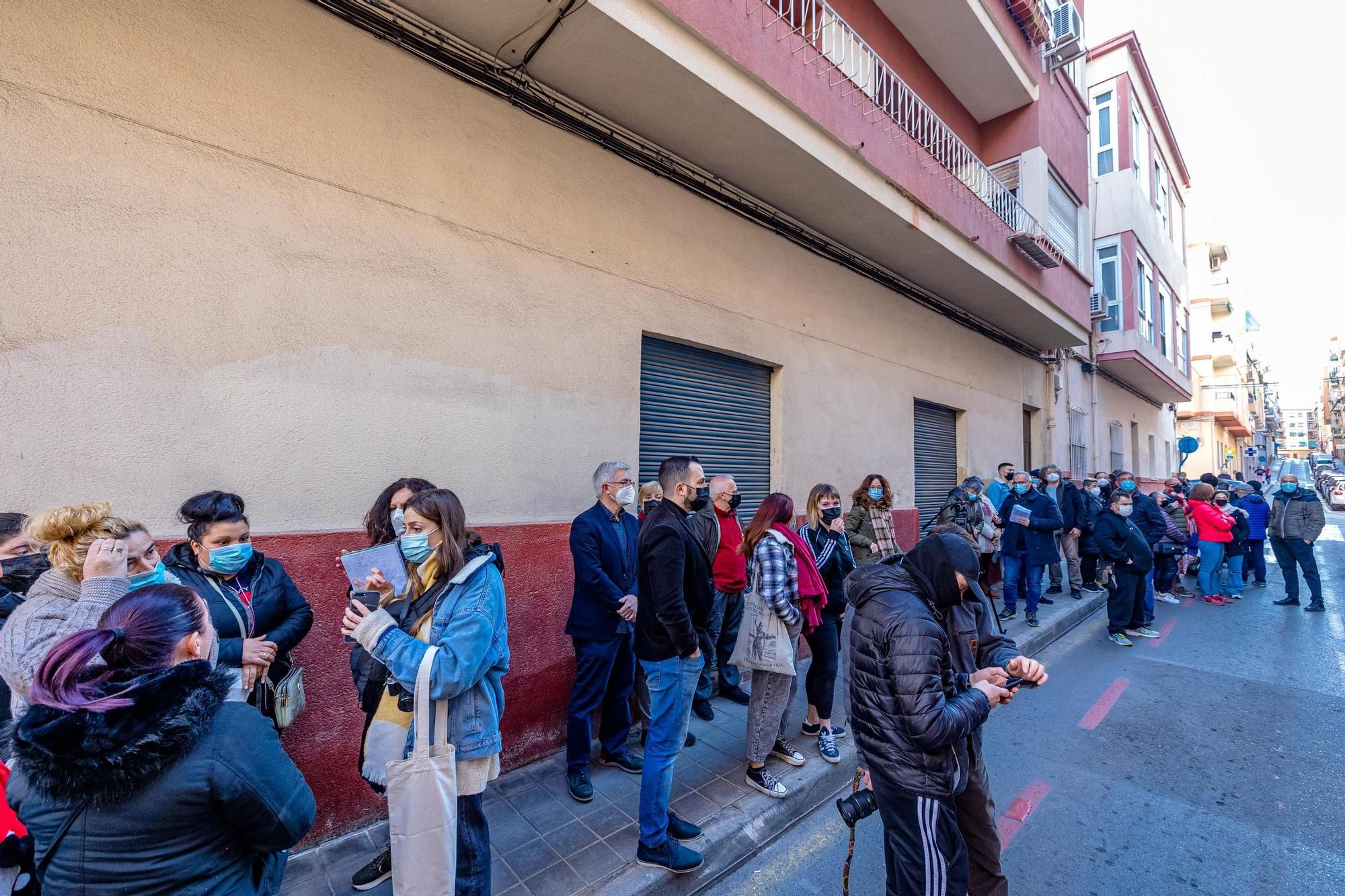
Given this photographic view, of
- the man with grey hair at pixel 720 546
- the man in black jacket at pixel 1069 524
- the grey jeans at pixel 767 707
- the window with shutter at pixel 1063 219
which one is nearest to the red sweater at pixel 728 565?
the man with grey hair at pixel 720 546

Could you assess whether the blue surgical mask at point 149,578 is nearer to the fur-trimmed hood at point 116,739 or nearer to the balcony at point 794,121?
the fur-trimmed hood at point 116,739

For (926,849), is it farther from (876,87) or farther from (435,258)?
(876,87)

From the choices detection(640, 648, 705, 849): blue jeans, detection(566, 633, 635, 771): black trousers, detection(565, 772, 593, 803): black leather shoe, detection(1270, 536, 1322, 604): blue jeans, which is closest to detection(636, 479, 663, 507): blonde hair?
detection(566, 633, 635, 771): black trousers

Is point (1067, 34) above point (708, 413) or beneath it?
above

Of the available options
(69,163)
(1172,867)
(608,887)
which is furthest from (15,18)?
(1172,867)

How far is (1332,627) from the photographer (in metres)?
7.45

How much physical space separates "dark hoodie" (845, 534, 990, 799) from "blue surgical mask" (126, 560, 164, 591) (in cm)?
269

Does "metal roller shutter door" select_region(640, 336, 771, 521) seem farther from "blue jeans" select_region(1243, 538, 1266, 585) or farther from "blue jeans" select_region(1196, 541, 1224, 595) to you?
"blue jeans" select_region(1243, 538, 1266, 585)

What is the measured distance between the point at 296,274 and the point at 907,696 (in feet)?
12.1

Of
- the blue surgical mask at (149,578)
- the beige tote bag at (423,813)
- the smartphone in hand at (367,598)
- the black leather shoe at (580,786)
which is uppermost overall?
the blue surgical mask at (149,578)

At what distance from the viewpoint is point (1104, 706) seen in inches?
199

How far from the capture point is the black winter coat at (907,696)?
207 cm

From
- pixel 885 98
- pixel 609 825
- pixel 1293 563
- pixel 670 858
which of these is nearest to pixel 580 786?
pixel 609 825

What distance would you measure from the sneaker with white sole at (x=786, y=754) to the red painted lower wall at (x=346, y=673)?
1558 millimetres
